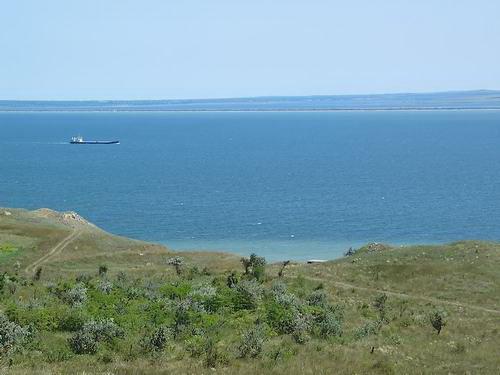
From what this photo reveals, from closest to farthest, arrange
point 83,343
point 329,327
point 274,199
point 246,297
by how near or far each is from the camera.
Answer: point 83,343, point 329,327, point 246,297, point 274,199

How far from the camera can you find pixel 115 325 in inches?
965

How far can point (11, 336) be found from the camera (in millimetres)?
22953

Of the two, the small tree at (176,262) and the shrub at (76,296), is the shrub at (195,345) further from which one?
the small tree at (176,262)

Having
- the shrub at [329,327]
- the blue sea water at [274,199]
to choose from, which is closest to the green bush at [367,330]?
the shrub at [329,327]

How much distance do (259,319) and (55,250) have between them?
34.8 m

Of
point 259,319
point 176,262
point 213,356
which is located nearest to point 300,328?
point 259,319

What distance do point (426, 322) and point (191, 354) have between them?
14073 mm

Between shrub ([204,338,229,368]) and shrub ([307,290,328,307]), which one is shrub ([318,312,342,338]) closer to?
shrub ([307,290,328,307])

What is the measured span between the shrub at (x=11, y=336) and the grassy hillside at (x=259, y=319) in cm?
5

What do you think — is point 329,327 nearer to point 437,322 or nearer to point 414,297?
point 437,322

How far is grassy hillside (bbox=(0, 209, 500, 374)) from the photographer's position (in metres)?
21.7

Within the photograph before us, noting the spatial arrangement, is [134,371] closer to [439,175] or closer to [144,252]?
[144,252]

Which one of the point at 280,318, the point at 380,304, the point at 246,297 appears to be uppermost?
the point at 280,318

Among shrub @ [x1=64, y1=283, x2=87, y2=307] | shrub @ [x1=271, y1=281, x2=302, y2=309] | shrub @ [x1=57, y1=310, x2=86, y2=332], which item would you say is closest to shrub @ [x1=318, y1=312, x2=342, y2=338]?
shrub @ [x1=271, y1=281, x2=302, y2=309]
